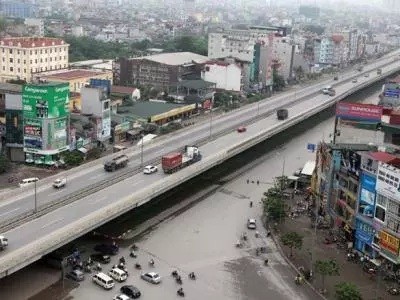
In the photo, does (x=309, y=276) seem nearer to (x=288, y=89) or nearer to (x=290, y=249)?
(x=290, y=249)

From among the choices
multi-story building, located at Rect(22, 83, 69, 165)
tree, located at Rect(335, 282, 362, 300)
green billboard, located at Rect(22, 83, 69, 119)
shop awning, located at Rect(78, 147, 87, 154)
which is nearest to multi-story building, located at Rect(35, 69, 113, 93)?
shop awning, located at Rect(78, 147, 87, 154)

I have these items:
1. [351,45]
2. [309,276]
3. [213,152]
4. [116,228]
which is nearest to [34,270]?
[116,228]

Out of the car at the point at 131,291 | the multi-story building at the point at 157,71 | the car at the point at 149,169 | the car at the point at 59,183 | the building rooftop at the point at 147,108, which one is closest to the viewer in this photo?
the car at the point at 131,291

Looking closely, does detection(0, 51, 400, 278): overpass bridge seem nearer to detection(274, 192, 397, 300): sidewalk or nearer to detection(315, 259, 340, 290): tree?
detection(274, 192, 397, 300): sidewalk

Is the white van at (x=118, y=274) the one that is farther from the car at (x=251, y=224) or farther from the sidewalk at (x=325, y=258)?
the car at (x=251, y=224)

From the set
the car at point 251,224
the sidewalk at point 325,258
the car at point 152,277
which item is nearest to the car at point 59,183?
the car at point 152,277

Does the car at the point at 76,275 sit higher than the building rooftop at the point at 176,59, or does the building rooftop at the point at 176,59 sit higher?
the building rooftop at the point at 176,59
